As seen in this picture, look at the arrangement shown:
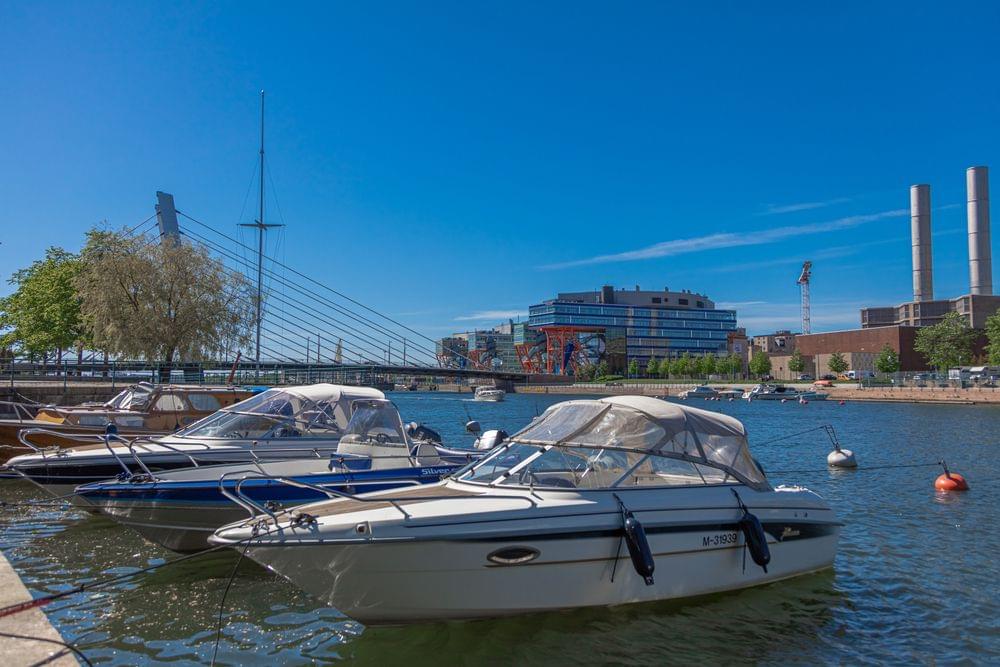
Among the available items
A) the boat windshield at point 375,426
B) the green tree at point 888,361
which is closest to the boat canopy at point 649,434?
the boat windshield at point 375,426

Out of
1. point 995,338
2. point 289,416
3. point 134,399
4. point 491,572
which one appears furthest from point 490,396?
point 491,572

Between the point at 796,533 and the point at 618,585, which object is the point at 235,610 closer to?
the point at 618,585

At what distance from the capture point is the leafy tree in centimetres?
3719

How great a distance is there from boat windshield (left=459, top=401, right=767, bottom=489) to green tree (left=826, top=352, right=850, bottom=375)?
436ft

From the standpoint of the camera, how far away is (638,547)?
319 inches

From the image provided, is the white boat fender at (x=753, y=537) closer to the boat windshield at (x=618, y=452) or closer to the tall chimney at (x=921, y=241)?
the boat windshield at (x=618, y=452)

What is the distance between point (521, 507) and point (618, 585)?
158cm

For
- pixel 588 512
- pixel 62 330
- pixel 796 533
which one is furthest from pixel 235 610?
pixel 62 330

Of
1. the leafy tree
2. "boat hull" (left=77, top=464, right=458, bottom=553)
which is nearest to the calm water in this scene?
"boat hull" (left=77, top=464, right=458, bottom=553)

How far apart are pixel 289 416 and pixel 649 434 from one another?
28.7 ft

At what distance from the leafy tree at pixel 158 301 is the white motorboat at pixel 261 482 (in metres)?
27.8

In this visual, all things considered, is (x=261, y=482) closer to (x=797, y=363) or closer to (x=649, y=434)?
(x=649, y=434)

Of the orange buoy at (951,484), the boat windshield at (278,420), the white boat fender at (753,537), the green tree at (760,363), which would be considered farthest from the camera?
the green tree at (760,363)

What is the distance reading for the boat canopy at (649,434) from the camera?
9.26 m
